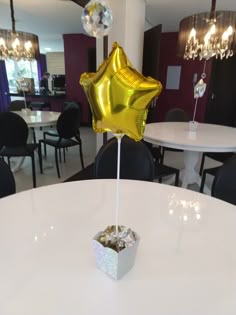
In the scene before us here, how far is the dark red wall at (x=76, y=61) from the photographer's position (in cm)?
544

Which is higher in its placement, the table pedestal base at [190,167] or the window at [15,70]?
the window at [15,70]

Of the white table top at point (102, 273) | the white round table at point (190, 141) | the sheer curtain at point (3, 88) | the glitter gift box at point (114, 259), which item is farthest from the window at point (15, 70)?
the glitter gift box at point (114, 259)

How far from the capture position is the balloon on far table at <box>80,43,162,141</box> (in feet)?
1.90

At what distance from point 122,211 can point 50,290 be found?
440 mm

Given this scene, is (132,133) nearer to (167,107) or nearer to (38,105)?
(167,107)

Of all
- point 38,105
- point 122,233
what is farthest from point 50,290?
point 38,105

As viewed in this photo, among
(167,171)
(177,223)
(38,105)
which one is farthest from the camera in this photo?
(38,105)

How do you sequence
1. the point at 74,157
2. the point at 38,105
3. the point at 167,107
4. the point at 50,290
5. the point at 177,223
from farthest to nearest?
the point at 38,105 → the point at 167,107 → the point at 74,157 → the point at 177,223 → the point at 50,290

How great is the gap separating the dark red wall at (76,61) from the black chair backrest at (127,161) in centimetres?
427

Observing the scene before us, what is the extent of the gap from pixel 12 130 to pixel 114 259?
7.54 ft

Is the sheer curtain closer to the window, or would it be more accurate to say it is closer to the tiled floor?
the window

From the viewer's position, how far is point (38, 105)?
6.13 m

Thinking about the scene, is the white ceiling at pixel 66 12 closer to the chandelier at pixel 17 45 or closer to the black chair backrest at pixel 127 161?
the chandelier at pixel 17 45

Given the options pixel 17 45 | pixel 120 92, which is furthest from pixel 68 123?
pixel 120 92
